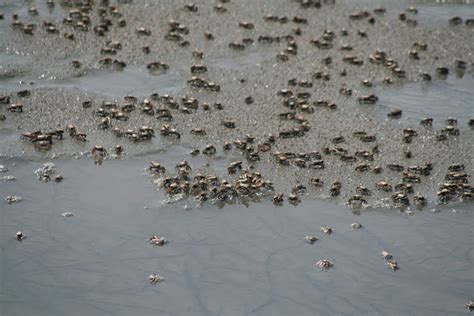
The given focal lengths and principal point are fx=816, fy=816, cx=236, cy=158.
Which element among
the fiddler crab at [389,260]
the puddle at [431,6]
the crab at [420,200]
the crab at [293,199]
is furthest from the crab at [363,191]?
the puddle at [431,6]

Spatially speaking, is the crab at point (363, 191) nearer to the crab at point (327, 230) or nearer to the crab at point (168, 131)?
the crab at point (327, 230)

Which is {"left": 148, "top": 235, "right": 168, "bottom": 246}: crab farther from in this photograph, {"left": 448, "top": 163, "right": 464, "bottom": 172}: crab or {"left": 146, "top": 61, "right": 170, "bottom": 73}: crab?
{"left": 146, "top": 61, "right": 170, "bottom": 73}: crab

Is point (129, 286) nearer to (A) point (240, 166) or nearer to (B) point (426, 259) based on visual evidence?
(A) point (240, 166)

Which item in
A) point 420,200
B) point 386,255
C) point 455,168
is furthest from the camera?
point 455,168

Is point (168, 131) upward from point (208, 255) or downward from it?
upward

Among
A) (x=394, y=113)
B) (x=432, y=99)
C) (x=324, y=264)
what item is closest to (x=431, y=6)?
(x=432, y=99)

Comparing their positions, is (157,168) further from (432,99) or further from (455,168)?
(432,99)

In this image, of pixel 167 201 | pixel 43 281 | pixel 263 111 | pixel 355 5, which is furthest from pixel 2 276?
pixel 355 5
